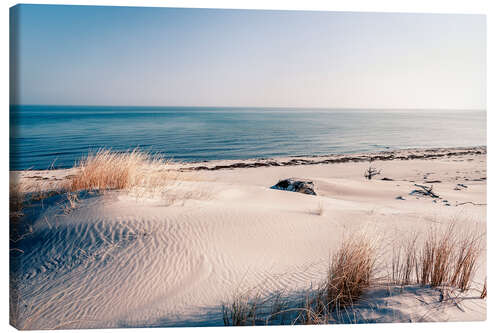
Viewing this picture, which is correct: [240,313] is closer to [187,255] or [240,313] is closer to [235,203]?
[187,255]

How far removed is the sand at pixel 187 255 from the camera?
2611 millimetres

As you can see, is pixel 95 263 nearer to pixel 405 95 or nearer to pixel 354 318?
pixel 354 318

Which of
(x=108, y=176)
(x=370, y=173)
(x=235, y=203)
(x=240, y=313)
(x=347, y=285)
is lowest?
(x=240, y=313)

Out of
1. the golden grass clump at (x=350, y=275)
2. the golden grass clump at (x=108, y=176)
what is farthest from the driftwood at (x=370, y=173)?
the golden grass clump at (x=350, y=275)

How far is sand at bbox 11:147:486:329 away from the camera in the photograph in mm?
2611

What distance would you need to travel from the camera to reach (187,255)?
325cm

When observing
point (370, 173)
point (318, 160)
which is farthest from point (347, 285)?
point (318, 160)

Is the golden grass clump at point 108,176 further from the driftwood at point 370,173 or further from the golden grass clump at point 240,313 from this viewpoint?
the driftwood at point 370,173

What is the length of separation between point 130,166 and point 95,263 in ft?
6.21

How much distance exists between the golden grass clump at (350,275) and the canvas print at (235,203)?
15mm

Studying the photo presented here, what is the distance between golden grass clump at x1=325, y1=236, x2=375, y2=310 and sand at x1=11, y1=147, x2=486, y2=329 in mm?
100

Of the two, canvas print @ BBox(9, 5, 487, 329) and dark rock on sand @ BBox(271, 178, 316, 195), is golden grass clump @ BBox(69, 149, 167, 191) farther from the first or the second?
dark rock on sand @ BBox(271, 178, 316, 195)

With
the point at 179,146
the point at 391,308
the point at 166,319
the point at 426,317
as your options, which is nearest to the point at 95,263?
the point at 166,319

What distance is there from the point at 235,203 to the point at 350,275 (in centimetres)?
251
